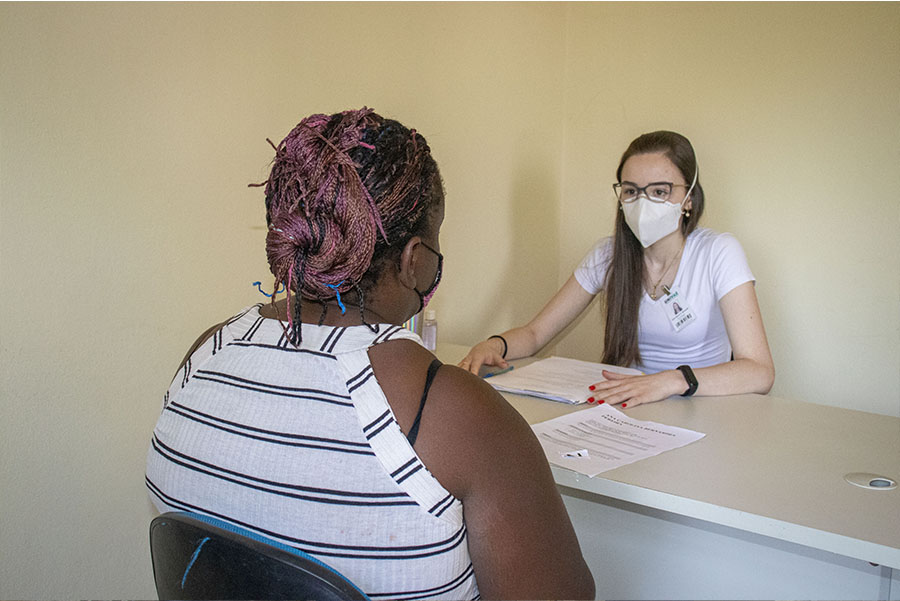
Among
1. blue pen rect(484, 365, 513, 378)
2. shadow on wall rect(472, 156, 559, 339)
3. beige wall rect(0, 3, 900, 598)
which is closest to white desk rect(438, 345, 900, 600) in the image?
blue pen rect(484, 365, 513, 378)

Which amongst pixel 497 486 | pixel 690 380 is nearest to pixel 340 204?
pixel 497 486

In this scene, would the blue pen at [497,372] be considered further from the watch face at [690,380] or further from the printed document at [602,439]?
the watch face at [690,380]

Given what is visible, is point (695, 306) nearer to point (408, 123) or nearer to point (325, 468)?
point (408, 123)

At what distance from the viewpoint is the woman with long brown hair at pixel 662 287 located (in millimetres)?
1936

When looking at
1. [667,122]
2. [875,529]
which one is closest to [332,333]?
[875,529]

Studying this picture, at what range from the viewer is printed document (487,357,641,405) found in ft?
5.45

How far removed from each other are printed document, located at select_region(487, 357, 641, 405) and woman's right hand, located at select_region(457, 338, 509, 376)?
5 centimetres

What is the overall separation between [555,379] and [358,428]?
1062 mm

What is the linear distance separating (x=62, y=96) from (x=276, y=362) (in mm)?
865

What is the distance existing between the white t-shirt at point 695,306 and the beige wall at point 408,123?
2.17 ft

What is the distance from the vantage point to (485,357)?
1925 millimetres

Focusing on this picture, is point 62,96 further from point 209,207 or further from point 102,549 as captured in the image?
point 102,549

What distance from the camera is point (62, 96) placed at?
1375 millimetres

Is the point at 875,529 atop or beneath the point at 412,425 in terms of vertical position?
beneath
